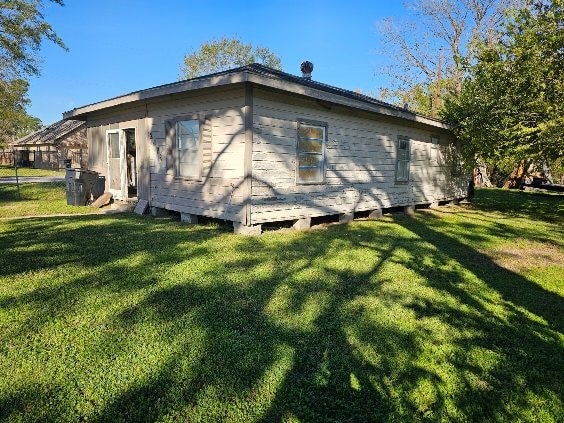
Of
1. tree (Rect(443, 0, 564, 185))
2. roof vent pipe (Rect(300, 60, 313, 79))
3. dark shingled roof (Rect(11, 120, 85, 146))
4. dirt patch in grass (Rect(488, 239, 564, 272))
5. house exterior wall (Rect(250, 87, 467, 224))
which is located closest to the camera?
dirt patch in grass (Rect(488, 239, 564, 272))

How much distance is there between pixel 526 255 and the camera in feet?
21.1

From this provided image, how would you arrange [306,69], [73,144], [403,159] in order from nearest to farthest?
1. [403,159]
2. [306,69]
3. [73,144]

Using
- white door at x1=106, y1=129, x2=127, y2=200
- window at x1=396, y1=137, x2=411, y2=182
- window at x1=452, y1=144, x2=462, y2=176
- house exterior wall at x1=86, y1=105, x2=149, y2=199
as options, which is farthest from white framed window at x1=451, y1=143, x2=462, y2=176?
white door at x1=106, y1=129, x2=127, y2=200

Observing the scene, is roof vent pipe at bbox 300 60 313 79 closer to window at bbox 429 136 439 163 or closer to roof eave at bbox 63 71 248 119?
window at bbox 429 136 439 163

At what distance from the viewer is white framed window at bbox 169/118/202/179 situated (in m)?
7.73

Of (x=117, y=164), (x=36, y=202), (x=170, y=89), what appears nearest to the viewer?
(x=170, y=89)

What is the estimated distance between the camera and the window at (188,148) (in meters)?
7.76

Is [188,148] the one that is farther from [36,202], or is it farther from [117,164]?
[36,202]

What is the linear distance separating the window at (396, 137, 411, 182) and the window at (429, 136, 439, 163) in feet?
5.11

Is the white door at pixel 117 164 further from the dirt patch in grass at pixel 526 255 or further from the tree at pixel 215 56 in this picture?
the tree at pixel 215 56

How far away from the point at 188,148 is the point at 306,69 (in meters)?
5.19

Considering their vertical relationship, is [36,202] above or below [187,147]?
below

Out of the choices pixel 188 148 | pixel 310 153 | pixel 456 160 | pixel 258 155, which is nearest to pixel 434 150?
pixel 456 160

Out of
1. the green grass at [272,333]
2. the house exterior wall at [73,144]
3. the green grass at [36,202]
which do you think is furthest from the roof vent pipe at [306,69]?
the house exterior wall at [73,144]
